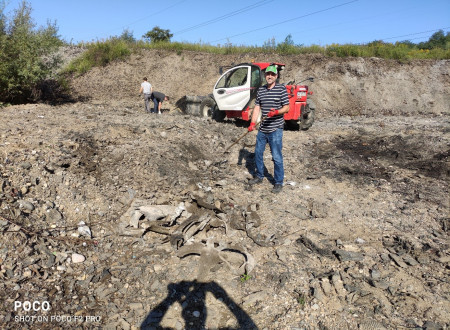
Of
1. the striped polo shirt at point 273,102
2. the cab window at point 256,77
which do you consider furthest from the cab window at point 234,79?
the striped polo shirt at point 273,102

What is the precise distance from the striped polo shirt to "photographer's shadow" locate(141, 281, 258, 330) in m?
2.81

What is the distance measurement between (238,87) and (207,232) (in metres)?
5.79

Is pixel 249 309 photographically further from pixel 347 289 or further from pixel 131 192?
pixel 131 192

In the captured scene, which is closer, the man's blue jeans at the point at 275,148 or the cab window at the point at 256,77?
the man's blue jeans at the point at 275,148

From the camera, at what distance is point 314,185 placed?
579cm

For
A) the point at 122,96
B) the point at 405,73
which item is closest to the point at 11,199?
the point at 122,96

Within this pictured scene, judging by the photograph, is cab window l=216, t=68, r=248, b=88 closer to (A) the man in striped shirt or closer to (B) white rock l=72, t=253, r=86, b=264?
(A) the man in striped shirt

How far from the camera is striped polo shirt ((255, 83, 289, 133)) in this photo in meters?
5.03

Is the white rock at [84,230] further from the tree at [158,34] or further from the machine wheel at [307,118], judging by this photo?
the tree at [158,34]

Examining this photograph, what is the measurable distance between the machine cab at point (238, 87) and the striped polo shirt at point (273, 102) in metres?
3.77

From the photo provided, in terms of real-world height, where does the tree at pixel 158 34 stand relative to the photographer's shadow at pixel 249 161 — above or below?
above

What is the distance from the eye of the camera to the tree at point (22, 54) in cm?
960

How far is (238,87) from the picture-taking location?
896 centimetres

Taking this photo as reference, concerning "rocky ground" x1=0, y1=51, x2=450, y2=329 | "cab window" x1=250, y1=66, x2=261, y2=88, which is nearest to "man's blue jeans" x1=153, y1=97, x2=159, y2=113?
"rocky ground" x1=0, y1=51, x2=450, y2=329
